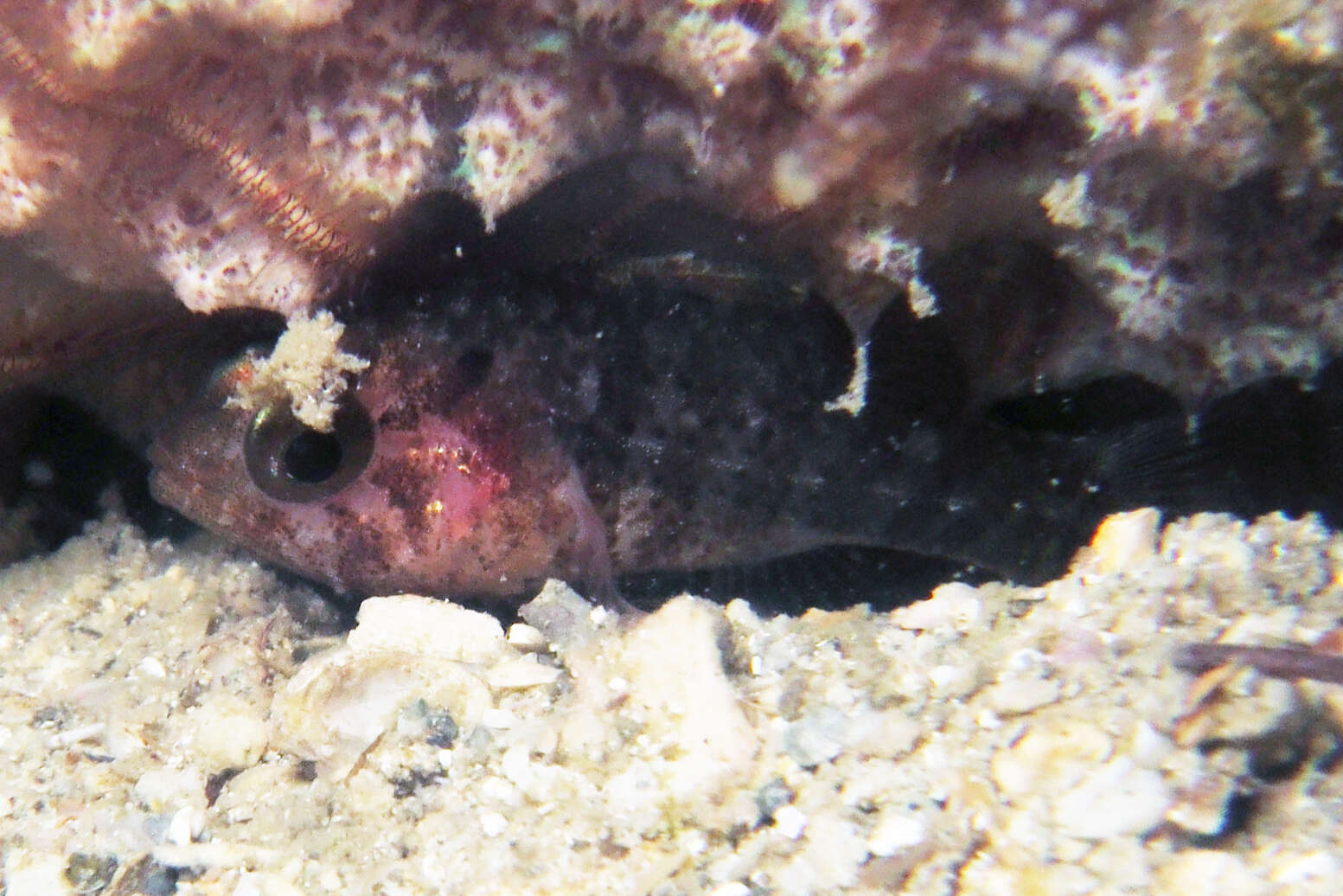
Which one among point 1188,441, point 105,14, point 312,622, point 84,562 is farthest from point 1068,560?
point 84,562

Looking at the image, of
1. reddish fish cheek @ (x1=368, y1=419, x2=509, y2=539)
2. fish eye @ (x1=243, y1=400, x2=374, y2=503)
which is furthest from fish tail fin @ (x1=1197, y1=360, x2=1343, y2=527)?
fish eye @ (x1=243, y1=400, x2=374, y2=503)

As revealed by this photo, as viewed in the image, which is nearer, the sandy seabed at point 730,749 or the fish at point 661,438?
the sandy seabed at point 730,749

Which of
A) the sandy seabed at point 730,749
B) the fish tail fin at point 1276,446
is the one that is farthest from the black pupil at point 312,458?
the fish tail fin at point 1276,446

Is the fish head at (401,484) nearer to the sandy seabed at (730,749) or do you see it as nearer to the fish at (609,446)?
the fish at (609,446)

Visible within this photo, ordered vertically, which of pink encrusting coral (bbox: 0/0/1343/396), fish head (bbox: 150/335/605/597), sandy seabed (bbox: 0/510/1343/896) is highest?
Answer: pink encrusting coral (bbox: 0/0/1343/396)

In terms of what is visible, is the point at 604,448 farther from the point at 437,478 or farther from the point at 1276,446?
the point at 1276,446

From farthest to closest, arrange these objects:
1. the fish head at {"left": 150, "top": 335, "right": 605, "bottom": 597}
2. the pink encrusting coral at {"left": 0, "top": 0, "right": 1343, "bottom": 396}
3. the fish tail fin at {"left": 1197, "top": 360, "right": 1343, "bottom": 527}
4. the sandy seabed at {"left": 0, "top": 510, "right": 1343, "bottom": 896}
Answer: the fish head at {"left": 150, "top": 335, "right": 605, "bottom": 597} < the fish tail fin at {"left": 1197, "top": 360, "right": 1343, "bottom": 527} < the pink encrusting coral at {"left": 0, "top": 0, "right": 1343, "bottom": 396} < the sandy seabed at {"left": 0, "top": 510, "right": 1343, "bottom": 896}

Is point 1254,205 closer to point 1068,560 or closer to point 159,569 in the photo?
point 1068,560

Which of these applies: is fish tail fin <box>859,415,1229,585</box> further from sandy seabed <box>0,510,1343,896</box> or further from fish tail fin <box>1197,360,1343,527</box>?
sandy seabed <box>0,510,1343,896</box>
